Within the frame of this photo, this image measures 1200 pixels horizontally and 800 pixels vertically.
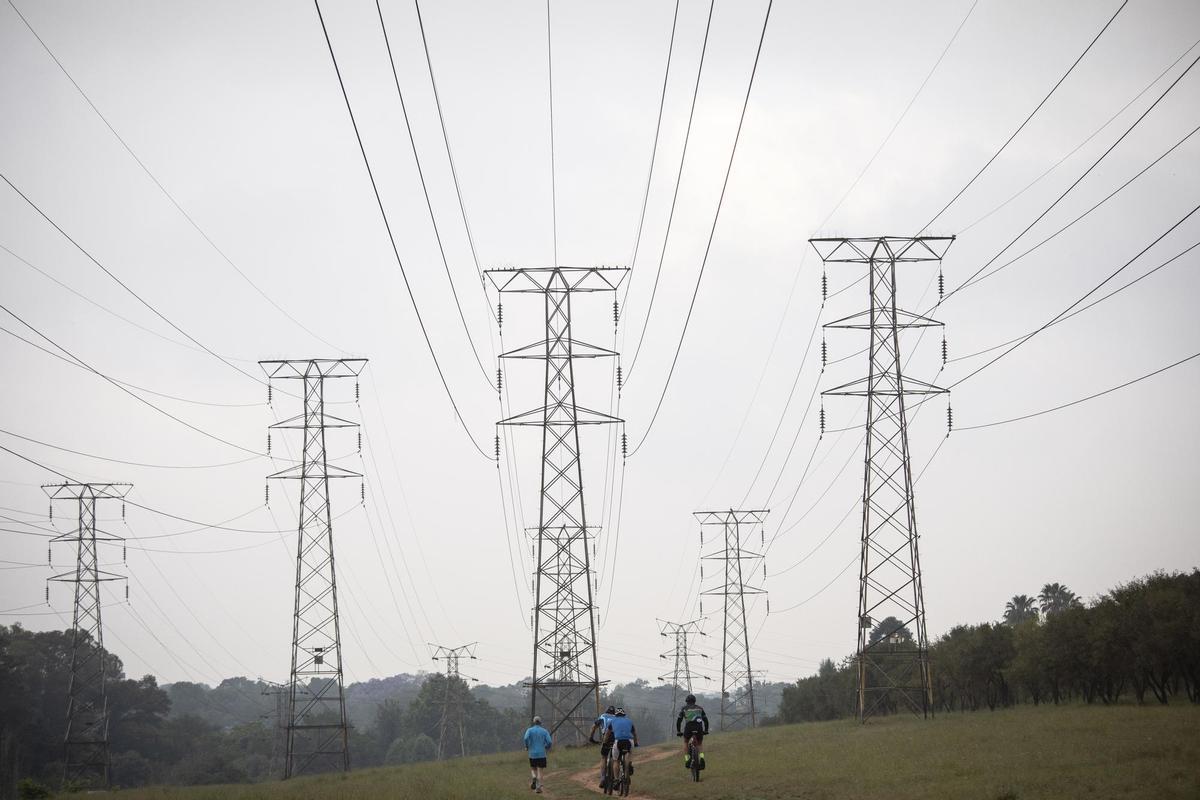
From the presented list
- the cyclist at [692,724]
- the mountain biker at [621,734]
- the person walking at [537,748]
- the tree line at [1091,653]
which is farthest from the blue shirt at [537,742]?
the tree line at [1091,653]

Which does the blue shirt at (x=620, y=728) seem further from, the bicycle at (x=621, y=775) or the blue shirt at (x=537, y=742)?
the blue shirt at (x=537, y=742)

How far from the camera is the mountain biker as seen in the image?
1278 inches

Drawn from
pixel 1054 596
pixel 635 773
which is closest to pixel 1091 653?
pixel 635 773

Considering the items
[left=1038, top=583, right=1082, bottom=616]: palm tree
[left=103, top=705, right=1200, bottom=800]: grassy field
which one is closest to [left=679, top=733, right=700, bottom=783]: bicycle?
[left=103, top=705, right=1200, bottom=800]: grassy field

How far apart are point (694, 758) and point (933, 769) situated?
719 cm

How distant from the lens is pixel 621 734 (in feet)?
107

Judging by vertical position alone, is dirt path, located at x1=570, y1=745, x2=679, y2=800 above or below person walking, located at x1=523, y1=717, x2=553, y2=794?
below

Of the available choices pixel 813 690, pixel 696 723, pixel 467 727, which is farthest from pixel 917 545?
pixel 467 727

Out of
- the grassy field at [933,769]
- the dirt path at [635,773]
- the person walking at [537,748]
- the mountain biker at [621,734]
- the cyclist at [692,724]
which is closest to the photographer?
the grassy field at [933,769]

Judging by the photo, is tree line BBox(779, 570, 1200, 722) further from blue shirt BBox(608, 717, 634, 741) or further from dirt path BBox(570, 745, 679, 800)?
blue shirt BBox(608, 717, 634, 741)

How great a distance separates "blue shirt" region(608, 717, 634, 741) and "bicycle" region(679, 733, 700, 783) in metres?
2.44

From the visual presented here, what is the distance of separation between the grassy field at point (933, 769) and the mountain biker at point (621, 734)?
1.40 m

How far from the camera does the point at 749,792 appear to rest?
30031 millimetres

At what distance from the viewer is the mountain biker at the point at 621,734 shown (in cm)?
3247
